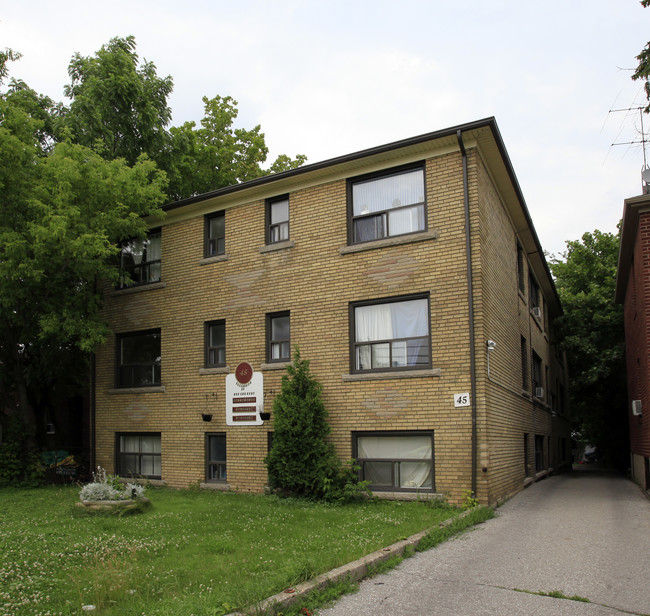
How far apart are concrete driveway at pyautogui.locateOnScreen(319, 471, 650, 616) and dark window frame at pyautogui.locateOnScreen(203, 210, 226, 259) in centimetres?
932

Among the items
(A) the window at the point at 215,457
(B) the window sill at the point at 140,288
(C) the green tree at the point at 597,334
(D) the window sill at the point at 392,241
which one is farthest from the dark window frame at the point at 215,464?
(C) the green tree at the point at 597,334

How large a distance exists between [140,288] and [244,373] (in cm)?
444

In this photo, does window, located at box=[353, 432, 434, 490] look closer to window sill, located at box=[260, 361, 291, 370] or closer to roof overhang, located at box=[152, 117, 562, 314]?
window sill, located at box=[260, 361, 291, 370]

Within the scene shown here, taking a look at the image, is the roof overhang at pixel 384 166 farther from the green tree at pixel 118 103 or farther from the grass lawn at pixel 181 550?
the grass lawn at pixel 181 550

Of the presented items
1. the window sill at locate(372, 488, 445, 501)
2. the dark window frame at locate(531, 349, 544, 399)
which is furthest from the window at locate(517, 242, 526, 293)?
the window sill at locate(372, 488, 445, 501)

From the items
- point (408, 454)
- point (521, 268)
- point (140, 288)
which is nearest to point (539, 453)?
point (521, 268)

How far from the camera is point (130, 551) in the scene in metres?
7.37

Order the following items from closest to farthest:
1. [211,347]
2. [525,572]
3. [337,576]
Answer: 1. [337,576]
2. [525,572]
3. [211,347]

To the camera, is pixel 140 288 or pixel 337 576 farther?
pixel 140 288

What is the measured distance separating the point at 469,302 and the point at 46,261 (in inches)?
380

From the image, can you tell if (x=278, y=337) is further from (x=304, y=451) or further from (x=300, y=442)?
(x=304, y=451)

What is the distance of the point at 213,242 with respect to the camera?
1603 centimetres

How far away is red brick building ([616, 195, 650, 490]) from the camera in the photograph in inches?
541

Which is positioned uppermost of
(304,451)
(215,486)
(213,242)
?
(213,242)
